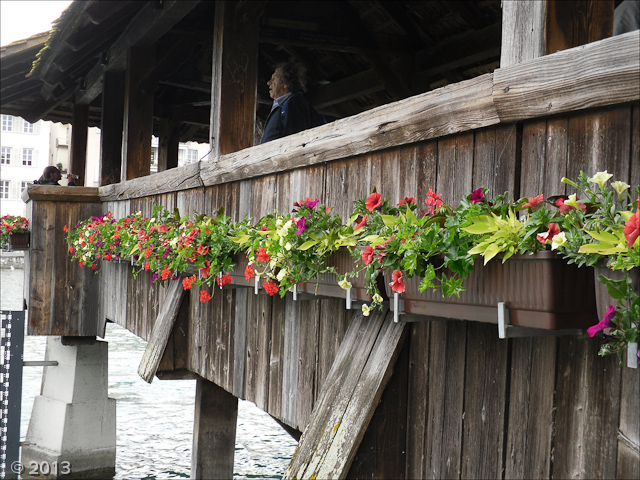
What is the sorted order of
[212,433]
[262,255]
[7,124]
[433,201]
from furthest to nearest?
[7,124]
[212,433]
[262,255]
[433,201]

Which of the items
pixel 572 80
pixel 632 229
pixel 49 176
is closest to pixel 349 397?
pixel 572 80

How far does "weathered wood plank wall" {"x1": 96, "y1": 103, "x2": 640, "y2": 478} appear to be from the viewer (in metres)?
1.70

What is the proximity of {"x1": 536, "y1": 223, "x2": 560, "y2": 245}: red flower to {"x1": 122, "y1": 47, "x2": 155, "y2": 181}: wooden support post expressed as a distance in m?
5.52

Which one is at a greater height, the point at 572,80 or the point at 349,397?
the point at 572,80

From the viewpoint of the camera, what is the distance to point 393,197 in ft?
8.35

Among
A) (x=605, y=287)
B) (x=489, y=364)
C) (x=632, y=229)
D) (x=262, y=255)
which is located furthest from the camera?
(x=262, y=255)

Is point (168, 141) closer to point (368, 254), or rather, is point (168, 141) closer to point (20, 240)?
point (20, 240)

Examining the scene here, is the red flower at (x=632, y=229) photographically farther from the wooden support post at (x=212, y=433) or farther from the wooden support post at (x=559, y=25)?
the wooden support post at (x=212, y=433)

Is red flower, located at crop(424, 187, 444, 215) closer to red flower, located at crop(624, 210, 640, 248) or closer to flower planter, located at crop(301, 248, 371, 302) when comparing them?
flower planter, located at crop(301, 248, 371, 302)

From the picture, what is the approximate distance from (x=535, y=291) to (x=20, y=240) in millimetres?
6979

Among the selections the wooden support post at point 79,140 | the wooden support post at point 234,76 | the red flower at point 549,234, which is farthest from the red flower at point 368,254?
the wooden support post at point 79,140

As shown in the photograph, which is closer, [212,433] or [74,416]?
[212,433]

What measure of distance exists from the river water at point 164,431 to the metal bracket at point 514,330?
373 inches

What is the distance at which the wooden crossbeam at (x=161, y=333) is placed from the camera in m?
4.62
